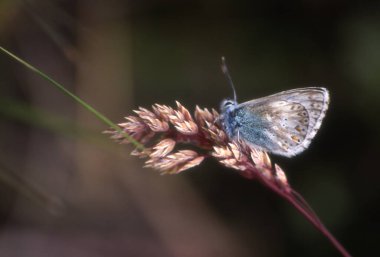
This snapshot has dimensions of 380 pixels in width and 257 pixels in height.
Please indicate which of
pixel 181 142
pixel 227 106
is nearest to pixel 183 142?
pixel 181 142

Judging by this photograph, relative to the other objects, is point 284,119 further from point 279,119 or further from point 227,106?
point 227,106

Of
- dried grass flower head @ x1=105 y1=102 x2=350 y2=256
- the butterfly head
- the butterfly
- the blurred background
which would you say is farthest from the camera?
the blurred background

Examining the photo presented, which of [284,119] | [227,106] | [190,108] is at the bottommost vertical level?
[284,119]

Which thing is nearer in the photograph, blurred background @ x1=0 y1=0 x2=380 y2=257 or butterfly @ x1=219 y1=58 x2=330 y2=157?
butterfly @ x1=219 y1=58 x2=330 y2=157

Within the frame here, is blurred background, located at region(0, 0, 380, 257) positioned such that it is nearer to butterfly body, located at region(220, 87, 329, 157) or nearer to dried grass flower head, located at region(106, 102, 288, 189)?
butterfly body, located at region(220, 87, 329, 157)

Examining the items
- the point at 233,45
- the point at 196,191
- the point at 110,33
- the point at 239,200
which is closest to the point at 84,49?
the point at 110,33

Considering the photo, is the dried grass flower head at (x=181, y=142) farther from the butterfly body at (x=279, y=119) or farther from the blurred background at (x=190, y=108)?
the blurred background at (x=190, y=108)

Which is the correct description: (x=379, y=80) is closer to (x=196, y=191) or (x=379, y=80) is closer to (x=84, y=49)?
(x=196, y=191)

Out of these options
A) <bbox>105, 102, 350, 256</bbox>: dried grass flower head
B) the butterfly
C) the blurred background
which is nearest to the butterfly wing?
the butterfly
